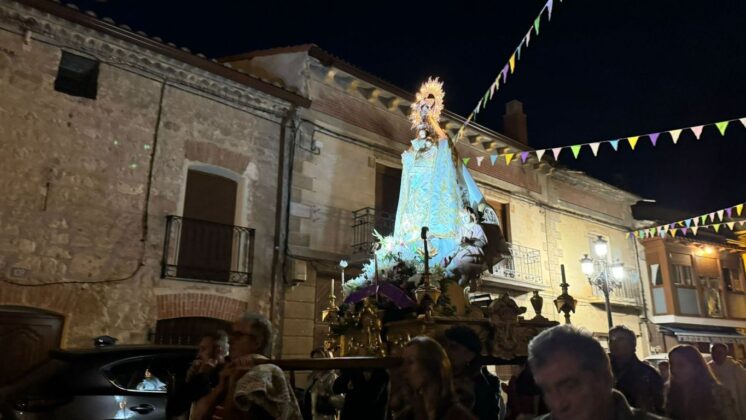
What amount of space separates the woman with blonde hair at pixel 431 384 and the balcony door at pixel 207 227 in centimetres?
732

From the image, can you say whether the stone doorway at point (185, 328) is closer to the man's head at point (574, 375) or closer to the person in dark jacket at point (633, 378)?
the person in dark jacket at point (633, 378)

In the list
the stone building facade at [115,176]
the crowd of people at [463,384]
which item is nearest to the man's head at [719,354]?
the crowd of people at [463,384]

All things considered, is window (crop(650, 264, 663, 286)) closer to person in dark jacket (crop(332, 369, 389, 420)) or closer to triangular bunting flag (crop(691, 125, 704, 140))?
triangular bunting flag (crop(691, 125, 704, 140))

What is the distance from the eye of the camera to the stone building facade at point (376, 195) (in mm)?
10500

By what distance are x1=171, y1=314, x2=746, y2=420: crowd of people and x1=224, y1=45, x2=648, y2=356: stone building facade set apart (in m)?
6.09

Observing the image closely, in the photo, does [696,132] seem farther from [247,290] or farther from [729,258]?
[729,258]

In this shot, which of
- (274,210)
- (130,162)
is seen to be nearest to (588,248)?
(274,210)

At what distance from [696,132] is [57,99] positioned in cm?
1039

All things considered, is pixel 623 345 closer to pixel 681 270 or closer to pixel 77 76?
pixel 77 76

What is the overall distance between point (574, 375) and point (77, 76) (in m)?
9.72

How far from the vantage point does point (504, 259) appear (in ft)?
45.8

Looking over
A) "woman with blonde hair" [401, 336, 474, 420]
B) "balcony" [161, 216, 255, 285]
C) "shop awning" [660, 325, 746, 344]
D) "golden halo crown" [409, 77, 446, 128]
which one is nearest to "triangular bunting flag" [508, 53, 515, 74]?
"golden halo crown" [409, 77, 446, 128]

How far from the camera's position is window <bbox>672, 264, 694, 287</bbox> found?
772 inches

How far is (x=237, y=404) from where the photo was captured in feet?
7.82
